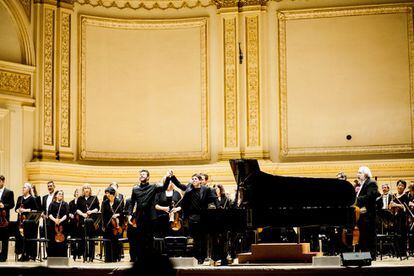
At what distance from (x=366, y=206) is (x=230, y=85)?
5128 millimetres

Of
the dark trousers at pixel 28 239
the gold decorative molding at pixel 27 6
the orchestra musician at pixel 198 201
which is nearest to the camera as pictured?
the orchestra musician at pixel 198 201

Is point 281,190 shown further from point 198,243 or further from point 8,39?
point 8,39

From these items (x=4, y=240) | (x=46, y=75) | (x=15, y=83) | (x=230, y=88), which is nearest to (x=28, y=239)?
(x=4, y=240)

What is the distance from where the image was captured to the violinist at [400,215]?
9.87 m

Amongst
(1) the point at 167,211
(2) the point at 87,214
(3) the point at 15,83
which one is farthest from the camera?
(3) the point at 15,83

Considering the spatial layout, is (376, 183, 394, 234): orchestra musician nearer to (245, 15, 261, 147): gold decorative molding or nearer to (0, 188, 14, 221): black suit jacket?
(245, 15, 261, 147): gold decorative molding

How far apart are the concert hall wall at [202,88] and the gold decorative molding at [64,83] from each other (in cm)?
2

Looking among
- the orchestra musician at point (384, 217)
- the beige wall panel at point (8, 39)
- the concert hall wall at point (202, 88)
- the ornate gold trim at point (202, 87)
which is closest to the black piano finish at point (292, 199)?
the orchestra musician at point (384, 217)

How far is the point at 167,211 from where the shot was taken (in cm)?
982

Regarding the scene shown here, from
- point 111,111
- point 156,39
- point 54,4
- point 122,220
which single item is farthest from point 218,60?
point 122,220

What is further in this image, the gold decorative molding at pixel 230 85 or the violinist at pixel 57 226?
the gold decorative molding at pixel 230 85

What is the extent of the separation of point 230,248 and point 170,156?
13.6 feet

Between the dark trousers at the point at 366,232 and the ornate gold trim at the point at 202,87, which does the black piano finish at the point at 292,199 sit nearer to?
the dark trousers at the point at 366,232

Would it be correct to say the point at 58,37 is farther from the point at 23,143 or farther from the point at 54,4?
the point at 23,143
